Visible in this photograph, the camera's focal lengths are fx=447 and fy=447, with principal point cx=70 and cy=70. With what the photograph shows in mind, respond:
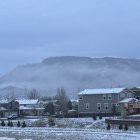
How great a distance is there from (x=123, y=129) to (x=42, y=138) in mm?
11654

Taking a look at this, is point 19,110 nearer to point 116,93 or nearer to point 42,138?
point 116,93

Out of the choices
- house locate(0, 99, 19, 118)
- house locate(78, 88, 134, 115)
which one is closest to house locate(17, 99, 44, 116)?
house locate(0, 99, 19, 118)

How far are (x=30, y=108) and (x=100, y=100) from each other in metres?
37.3

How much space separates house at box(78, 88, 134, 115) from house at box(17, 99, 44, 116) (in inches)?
974

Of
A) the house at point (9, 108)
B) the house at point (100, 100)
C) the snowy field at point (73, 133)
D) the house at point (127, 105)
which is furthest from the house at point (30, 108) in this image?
the snowy field at point (73, 133)

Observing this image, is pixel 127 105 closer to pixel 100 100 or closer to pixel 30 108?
pixel 100 100

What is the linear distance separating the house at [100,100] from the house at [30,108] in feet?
81.2

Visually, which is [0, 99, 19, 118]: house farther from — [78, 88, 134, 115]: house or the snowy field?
the snowy field

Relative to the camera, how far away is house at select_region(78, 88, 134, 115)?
102125 millimetres

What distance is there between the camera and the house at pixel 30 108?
129175mm

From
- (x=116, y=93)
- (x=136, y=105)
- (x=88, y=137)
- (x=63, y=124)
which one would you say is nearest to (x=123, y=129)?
(x=88, y=137)

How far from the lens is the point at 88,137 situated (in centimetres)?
4788

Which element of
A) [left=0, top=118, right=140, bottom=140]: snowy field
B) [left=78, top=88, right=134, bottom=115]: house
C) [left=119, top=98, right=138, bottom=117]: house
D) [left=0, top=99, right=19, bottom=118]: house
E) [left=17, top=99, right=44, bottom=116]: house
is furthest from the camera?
[left=17, top=99, right=44, bottom=116]: house

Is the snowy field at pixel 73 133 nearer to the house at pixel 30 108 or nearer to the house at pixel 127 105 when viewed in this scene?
the house at pixel 127 105
